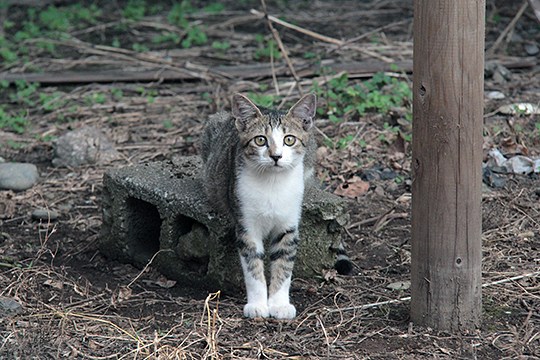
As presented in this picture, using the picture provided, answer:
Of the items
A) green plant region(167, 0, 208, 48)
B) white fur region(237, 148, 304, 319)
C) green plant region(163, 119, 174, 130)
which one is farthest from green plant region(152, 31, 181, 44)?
white fur region(237, 148, 304, 319)

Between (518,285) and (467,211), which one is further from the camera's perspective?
(518,285)

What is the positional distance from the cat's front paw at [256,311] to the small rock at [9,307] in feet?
3.98

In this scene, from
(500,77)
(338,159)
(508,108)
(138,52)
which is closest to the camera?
(338,159)

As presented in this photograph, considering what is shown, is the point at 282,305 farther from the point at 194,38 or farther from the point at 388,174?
the point at 194,38

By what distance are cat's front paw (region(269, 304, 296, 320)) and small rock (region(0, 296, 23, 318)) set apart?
4.43 ft

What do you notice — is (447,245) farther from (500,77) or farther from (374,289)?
(500,77)

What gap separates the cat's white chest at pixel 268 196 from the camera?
4.89m

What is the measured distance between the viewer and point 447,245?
4375mm

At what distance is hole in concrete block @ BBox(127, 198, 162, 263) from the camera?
585 cm

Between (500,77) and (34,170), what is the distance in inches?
173

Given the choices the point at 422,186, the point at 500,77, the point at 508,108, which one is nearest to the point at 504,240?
the point at 422,186

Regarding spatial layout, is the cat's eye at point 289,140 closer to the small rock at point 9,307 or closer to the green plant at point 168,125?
the small rock at point 9,307

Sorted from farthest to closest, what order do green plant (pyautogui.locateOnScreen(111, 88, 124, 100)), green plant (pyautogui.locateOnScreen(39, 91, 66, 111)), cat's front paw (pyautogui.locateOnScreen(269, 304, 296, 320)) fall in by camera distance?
green plant (pyautogui.locateOnScreen(111, 88, 124, 100)) < green plant (pyautogui.locateOnScreen(39, 91, 66, 111)) < cat's front paw (pyautogui.locateOnScreen(269, 304, 296, 320))

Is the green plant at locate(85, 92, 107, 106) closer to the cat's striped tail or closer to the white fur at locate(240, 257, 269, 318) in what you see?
the cat's striped tail
